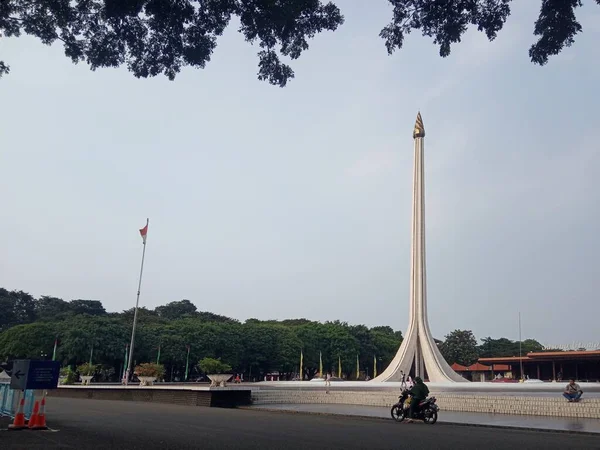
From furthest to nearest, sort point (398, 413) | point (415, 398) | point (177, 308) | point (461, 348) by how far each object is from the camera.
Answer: point (177, 308) → point (461, 348) → point (398, 413) → point (415, 398)

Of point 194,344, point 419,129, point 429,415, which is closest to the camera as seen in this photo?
point 429,415

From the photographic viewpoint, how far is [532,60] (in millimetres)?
7922

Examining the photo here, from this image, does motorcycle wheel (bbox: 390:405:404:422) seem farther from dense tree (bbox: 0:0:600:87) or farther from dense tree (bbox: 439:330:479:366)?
dense tree (bbox: 439:330:479:366)

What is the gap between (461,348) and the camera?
64250mm

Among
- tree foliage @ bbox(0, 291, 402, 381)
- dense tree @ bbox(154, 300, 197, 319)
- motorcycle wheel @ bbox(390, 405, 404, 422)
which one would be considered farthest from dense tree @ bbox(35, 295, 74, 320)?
motorcycle wheel @ bbox(390, 405, 404, 422)

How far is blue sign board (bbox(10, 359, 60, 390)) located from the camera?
9.70 meters

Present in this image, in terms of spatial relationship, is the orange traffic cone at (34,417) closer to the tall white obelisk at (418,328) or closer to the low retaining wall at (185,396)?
the low retaining wall at (185,396)

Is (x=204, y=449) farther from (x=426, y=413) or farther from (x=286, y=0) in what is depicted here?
(x=426, y=413)

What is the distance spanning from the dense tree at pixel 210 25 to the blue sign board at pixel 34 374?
4.99 meters

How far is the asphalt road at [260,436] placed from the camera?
7.33 metres

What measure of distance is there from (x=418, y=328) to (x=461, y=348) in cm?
Result: 2720

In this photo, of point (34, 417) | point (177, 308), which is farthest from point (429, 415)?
point (177, 308)

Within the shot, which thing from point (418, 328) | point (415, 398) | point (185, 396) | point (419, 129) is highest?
point (419, 129)

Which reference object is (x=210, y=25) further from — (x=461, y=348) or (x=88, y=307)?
(x=88, y=307)
